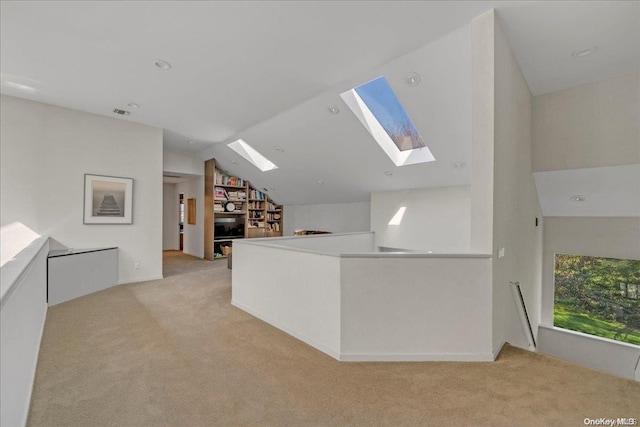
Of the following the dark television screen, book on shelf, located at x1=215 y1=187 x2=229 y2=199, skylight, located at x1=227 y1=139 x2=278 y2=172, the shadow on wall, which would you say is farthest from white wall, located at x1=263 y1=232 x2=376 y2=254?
book on shelf, located at x1=215 y1=187 x2=229 y2=199

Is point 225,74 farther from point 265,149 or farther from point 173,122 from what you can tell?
point 265,149

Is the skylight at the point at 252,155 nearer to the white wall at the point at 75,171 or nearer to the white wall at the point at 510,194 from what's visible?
the white wall at the point at 75,171

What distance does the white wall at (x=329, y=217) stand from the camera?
7.43 m

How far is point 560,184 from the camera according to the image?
13.7 feet

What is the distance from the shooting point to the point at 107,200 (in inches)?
201

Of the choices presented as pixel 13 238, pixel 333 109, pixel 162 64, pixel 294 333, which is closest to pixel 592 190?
pixel 333 109

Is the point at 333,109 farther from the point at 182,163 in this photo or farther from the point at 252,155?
the point at 182,163

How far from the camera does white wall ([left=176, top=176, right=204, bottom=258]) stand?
27.0ft

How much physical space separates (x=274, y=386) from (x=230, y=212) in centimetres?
656

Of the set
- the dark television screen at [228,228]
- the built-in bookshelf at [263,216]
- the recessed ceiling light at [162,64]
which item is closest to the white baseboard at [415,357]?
the recessed ceiling light at [162,64]

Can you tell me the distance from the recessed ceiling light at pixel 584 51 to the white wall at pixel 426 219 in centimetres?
253

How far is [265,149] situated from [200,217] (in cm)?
335

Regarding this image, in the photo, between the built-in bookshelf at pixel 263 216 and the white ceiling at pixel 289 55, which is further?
the built-in bookshelf at pixel 263 216

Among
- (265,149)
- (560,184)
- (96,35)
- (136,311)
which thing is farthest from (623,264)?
(96,35)
